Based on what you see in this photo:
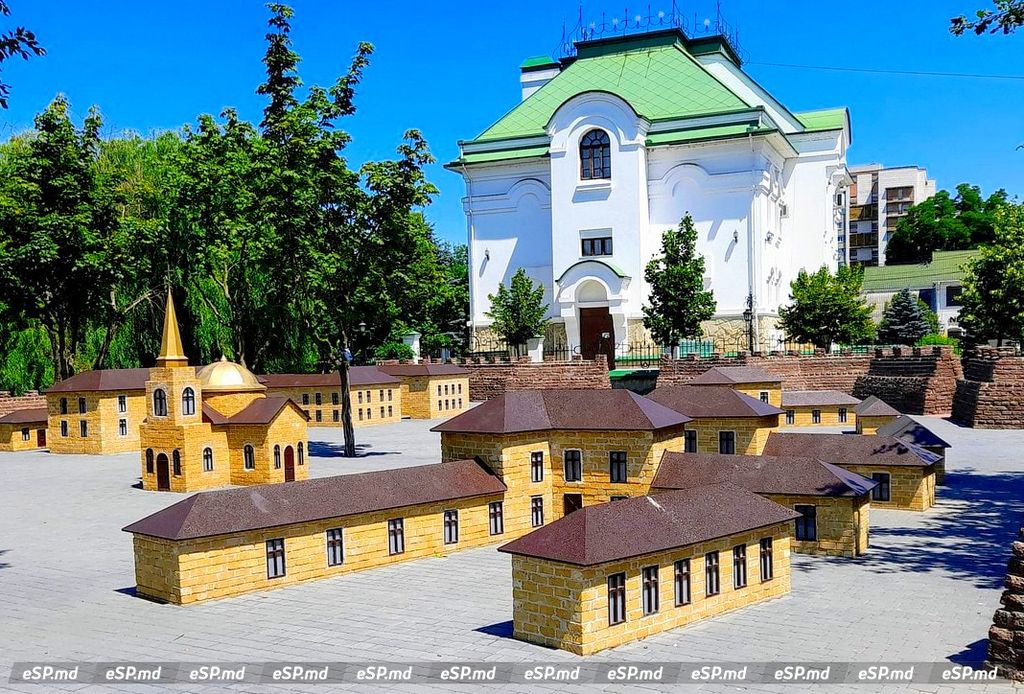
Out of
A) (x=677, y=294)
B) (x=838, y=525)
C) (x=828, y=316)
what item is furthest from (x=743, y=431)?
(x=828, y=316)

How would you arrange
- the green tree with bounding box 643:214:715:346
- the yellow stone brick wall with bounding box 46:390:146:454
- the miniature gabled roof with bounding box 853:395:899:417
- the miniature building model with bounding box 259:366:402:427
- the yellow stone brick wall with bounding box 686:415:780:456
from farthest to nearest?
the green tree with bounding box 643:214:715:346, the miniature building model with bounding box 259:366:402:427, the yellow stone brick wall with bounding box 46:390:146:454, the miniature gabled roof with bounding box 853:395:899:417, the yellow stone brick wall with bounding box 686:415:780:456

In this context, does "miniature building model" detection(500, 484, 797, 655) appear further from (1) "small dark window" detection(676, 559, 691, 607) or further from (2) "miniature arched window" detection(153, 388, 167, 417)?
(2) "miniature arched window" detection(153, 388, 167, 417)

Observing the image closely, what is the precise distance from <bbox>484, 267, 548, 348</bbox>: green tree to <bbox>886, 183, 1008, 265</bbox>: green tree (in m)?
48.0

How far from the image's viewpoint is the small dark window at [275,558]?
1666 cm

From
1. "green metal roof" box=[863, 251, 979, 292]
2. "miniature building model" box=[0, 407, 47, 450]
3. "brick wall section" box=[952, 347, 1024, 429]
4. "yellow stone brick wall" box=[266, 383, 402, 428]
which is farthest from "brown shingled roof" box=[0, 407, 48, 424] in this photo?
"green metal roof" box=[863, 251, 979, 292]

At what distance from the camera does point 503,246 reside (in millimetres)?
53812

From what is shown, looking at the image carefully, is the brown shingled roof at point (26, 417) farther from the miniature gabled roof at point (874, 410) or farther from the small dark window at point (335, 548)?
the miniature gabled roof at point (874, 410)

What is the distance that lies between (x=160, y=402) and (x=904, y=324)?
42.5m

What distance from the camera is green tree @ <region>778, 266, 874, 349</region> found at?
152 feet

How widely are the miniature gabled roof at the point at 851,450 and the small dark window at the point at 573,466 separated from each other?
4.50 meters

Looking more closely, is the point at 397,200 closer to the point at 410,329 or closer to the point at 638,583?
the point at 638,583

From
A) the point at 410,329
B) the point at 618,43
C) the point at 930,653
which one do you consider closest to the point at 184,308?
the point at 410,329

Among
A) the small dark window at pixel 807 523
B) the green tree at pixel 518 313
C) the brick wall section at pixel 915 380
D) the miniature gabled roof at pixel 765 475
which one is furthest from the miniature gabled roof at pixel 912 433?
the green tree at pixel 518 313

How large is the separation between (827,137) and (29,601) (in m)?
50.3
